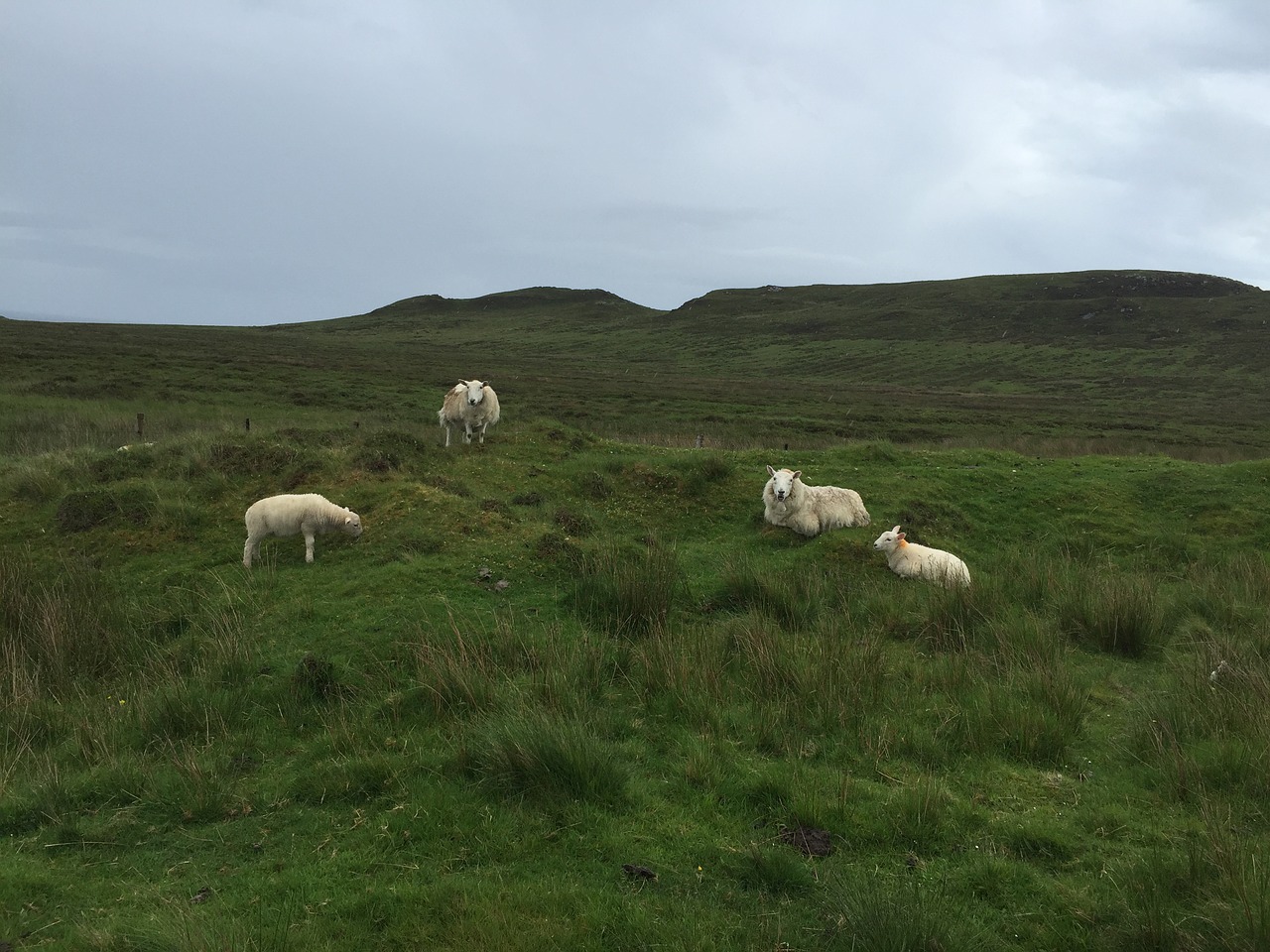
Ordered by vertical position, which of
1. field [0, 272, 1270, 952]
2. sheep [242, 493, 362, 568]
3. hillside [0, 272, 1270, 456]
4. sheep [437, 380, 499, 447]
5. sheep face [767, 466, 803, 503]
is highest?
hillside [0, 272, 1270, 456]

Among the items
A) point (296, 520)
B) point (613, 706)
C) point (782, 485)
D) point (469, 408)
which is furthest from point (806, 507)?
point (296, 520)

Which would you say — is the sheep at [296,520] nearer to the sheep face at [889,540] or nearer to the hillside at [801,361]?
the sheep face at [889,540]

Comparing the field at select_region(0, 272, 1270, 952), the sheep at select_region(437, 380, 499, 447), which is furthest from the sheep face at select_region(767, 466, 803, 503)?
the sheep at select_region(437, 380, 499, 447)

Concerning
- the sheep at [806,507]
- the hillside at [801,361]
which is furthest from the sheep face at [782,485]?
the hillside at [801,361]

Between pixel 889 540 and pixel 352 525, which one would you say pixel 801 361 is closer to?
pixel 889 540

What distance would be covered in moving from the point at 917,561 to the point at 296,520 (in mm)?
9552

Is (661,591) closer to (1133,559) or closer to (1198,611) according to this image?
(1198,611)

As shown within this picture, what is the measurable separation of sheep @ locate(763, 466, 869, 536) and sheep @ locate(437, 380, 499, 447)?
6793mm

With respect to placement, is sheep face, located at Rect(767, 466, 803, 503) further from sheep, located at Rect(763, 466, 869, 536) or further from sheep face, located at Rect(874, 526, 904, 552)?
sheep face, located at Rect(874, 526, 904, 552)

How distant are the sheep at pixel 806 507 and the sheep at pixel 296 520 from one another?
23.6 ft

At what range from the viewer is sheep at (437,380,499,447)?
1675cm

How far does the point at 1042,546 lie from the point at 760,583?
697 centimetres

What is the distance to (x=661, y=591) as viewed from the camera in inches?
372

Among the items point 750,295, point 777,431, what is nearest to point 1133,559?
point 777,431
